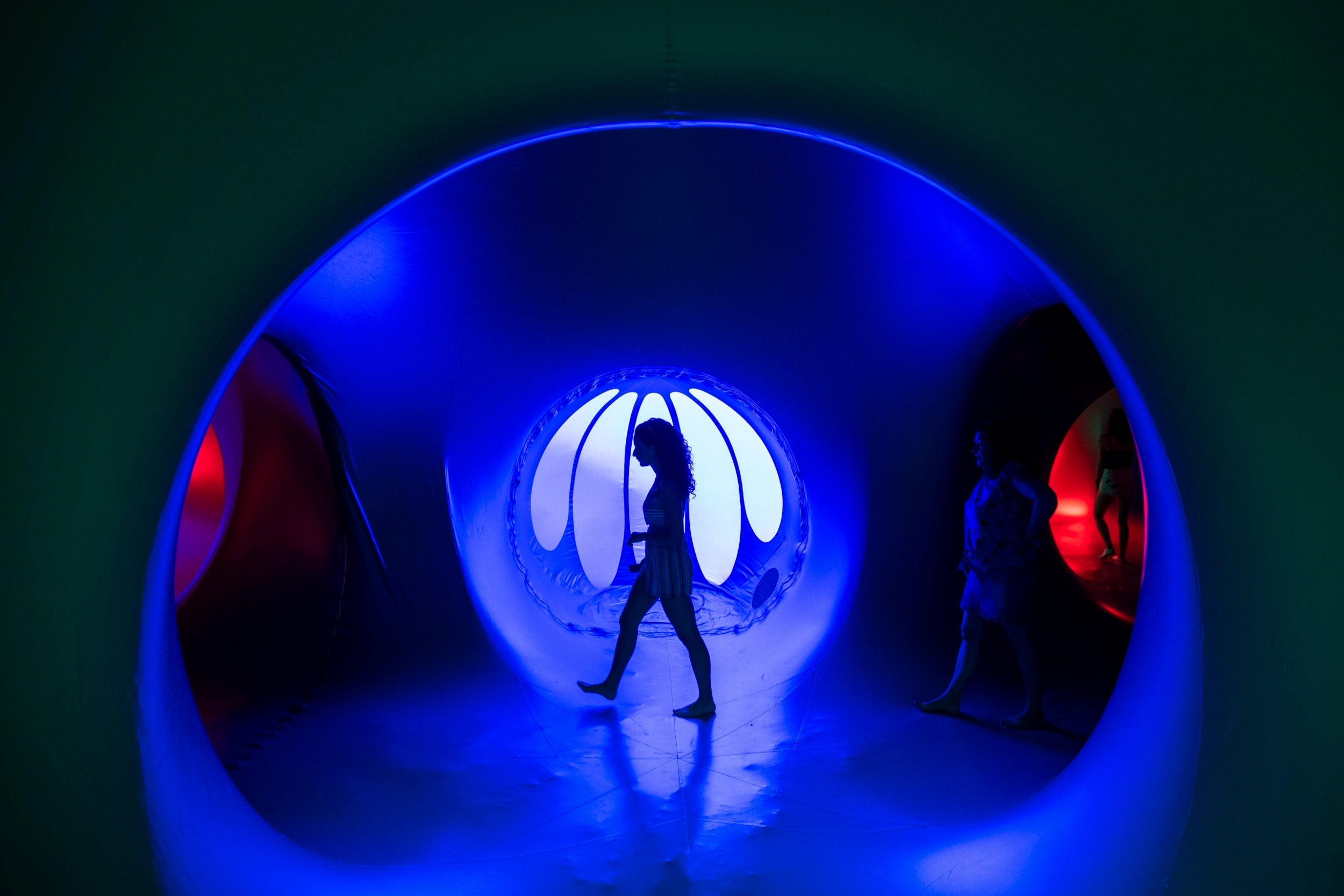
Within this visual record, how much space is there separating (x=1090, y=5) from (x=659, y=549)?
12.4 ft

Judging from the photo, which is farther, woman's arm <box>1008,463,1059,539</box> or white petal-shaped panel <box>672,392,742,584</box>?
white petal-shaped panel <box>672,392,742,584</box>

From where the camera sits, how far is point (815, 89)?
196 cm

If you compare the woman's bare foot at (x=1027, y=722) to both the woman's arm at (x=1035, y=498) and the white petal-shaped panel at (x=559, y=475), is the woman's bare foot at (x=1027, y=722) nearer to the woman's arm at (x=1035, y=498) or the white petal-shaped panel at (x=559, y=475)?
the woman's arm at (x=1035, y=498)

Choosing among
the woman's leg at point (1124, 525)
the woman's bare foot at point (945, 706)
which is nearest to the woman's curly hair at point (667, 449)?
the woman's bare foot at point (945, 706)

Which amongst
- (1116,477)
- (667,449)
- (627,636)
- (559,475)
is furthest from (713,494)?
(667,449)

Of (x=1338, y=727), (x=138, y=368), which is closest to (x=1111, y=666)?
(x=1338, y=727)

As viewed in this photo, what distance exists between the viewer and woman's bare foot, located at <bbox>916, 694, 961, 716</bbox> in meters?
4.74

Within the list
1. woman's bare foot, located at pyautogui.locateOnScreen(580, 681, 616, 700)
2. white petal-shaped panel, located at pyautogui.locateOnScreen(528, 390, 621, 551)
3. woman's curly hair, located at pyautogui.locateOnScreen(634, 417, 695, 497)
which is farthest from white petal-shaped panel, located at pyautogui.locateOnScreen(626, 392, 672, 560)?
woman's curly hair, located at pyautogui.locateOnScreen(634, 417, 695, 497)

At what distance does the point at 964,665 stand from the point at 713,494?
568 centimetres

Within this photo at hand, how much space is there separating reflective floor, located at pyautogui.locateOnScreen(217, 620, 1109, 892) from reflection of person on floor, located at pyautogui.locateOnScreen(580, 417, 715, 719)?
1.58 ft

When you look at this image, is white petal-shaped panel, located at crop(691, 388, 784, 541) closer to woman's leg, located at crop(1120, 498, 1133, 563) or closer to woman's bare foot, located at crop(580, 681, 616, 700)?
woman's leg, located at crop(1120, 498, 1133, 563)

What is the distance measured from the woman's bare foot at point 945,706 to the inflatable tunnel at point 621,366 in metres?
0.14

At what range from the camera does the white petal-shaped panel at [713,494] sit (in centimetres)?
989

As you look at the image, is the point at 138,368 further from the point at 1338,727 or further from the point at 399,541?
the point at 399,541
